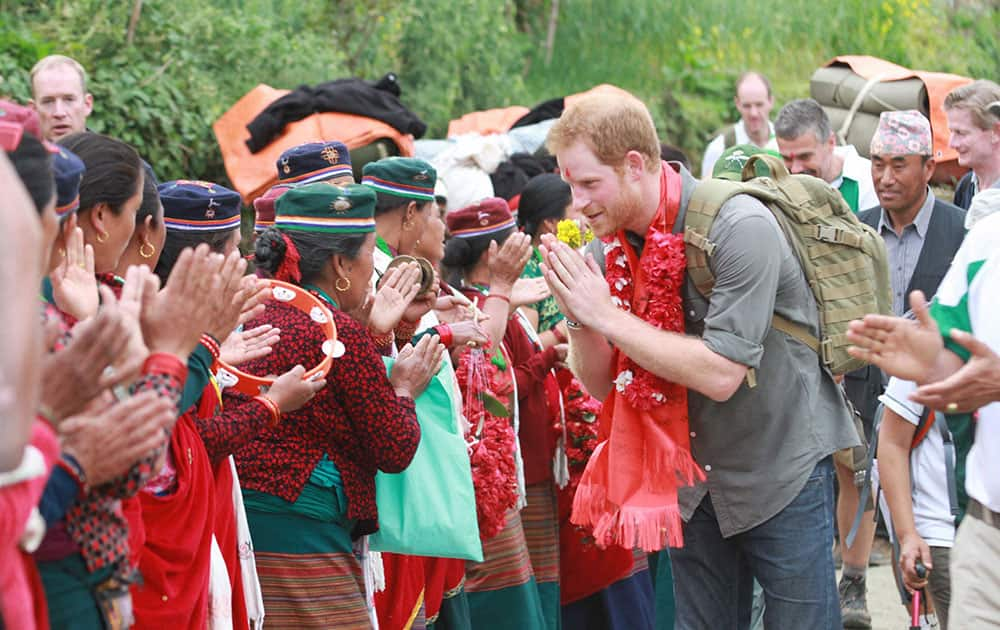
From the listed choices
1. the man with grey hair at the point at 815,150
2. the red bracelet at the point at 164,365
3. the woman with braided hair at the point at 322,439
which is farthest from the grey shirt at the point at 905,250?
the red bracelet at the point at 164,365

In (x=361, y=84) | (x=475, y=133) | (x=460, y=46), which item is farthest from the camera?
(x=460, y=46)

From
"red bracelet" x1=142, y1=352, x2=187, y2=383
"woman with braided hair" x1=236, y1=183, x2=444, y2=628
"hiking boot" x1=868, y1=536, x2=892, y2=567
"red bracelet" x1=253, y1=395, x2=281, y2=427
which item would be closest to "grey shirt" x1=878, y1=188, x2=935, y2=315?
"hiking boot" x1=868, y1=536, x2=892, y2=567

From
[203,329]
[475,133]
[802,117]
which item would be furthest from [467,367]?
[475,133]

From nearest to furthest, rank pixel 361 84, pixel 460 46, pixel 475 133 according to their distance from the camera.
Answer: pixel 361 84
pixel 475 133
pixel 460 46

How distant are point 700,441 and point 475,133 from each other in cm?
507

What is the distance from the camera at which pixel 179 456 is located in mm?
3566

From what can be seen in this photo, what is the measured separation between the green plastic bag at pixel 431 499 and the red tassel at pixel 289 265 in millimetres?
506

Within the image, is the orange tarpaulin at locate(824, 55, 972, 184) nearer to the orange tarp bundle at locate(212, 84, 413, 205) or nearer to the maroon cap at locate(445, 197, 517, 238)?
the orange tarp bundle at locate(212, 84, 413, 205)

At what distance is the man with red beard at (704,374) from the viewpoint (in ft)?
13.6

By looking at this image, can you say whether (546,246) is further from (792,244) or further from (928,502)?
(928,502)

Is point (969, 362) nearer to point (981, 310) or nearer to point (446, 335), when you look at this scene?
point (981, 310)

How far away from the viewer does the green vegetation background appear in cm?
855

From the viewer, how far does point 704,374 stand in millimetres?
4125

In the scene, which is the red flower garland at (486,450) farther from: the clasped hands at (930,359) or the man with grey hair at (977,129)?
the man with grey hair at (977,129)
